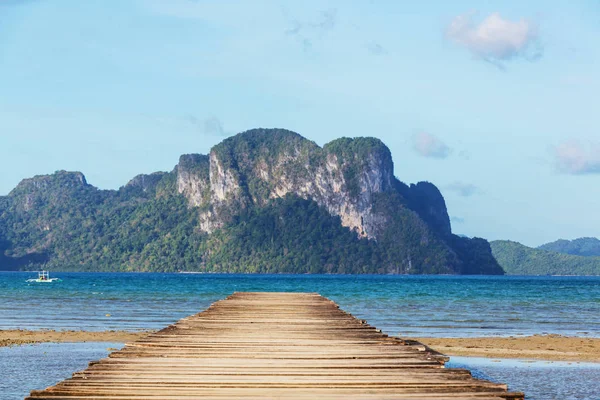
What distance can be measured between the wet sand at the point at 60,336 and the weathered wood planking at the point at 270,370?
11485 mm

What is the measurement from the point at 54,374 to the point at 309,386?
10.3 m

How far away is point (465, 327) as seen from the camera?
31.1 m

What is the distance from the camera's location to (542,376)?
57.3ft

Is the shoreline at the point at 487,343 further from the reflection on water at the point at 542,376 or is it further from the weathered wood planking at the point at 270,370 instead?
the weathered wood planking at the point at 270,370

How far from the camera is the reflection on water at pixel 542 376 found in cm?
1516

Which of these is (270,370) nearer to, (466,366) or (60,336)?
(466,366)

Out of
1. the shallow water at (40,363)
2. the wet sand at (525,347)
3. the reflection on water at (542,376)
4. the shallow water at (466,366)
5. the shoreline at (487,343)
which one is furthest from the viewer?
the shoreline at (487,343)

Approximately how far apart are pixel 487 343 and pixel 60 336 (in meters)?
12.1

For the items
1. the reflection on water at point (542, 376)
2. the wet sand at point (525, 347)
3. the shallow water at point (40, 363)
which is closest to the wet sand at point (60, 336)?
the shallow water at point (40, 363)

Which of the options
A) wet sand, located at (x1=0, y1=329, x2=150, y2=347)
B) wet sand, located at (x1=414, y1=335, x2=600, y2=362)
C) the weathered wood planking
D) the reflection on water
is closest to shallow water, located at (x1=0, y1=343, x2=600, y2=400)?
the reflection on water

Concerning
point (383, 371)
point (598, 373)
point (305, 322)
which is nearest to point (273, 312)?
point (305, 322)

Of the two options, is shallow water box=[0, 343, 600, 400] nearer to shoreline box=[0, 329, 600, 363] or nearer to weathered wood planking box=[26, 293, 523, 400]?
shoreline box=[0, 329, 600, 363]

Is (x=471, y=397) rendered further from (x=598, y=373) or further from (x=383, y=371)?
(x=598, y=373)

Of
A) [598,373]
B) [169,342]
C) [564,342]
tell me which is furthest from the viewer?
[564,342]
